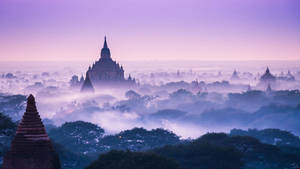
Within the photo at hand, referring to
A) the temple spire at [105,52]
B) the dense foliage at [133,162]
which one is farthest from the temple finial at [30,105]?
the temple spire at [105,52]

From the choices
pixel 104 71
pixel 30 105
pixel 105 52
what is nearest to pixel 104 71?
pixel 104 71

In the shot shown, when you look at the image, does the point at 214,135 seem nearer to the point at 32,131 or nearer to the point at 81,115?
the point at 32,131

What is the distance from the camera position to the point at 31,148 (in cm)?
1664

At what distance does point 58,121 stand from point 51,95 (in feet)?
168

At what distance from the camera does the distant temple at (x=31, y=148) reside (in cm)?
1658

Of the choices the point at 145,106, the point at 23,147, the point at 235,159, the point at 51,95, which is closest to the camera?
the point at 23,147

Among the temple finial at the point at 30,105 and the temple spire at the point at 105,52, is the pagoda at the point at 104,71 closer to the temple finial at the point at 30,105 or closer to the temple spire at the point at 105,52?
the temple spire at the point at 105,52

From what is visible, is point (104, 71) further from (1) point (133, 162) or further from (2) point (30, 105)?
(2) point (30, 105)

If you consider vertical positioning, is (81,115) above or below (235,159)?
below

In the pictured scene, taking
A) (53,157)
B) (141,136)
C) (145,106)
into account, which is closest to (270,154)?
(141,136)

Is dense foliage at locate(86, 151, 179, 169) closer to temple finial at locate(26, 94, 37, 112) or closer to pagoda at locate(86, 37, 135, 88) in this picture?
temple finial at locate(26, 94, 37, 112)

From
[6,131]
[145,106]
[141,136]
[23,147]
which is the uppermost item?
[23,147]

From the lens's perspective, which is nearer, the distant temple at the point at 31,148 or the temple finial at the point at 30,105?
the distant temple at the point at 31,148

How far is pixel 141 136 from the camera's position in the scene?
54.1m
